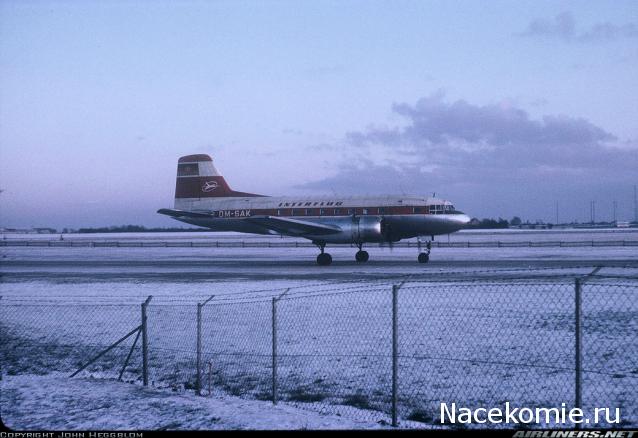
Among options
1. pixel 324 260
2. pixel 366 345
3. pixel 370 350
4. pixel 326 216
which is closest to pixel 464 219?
pixel 326 216

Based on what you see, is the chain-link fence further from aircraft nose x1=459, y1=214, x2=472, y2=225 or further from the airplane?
aircraft nose x1=459, y1=214, x2=472, y2=225

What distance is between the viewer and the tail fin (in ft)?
139

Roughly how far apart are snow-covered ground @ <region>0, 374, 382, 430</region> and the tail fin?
3303cm

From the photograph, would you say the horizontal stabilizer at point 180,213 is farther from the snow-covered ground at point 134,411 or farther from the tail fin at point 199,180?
the snow-covered ground at point 134,411

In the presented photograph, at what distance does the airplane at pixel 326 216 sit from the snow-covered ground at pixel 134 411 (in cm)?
2408

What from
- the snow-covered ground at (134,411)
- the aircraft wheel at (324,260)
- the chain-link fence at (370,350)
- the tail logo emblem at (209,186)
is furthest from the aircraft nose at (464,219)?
the snow-covered ground at (134,411)

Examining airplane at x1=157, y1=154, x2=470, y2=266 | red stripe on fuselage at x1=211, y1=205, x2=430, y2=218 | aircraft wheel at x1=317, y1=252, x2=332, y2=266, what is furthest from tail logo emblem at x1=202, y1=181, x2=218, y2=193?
aircraft wheel at x1=317, y1=252, x2=332, y2=266

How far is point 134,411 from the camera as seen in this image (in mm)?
7930

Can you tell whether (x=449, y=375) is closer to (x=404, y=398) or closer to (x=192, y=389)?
(x=404, y=398)

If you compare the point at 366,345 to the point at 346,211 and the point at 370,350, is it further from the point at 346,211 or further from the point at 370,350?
the point at 346,211

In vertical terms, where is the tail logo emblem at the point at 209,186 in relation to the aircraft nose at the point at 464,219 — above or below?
above

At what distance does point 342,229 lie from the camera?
33719 millimetres

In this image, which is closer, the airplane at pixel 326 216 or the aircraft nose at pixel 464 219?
the airplane at pixel 326 216

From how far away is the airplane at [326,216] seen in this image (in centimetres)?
3391
